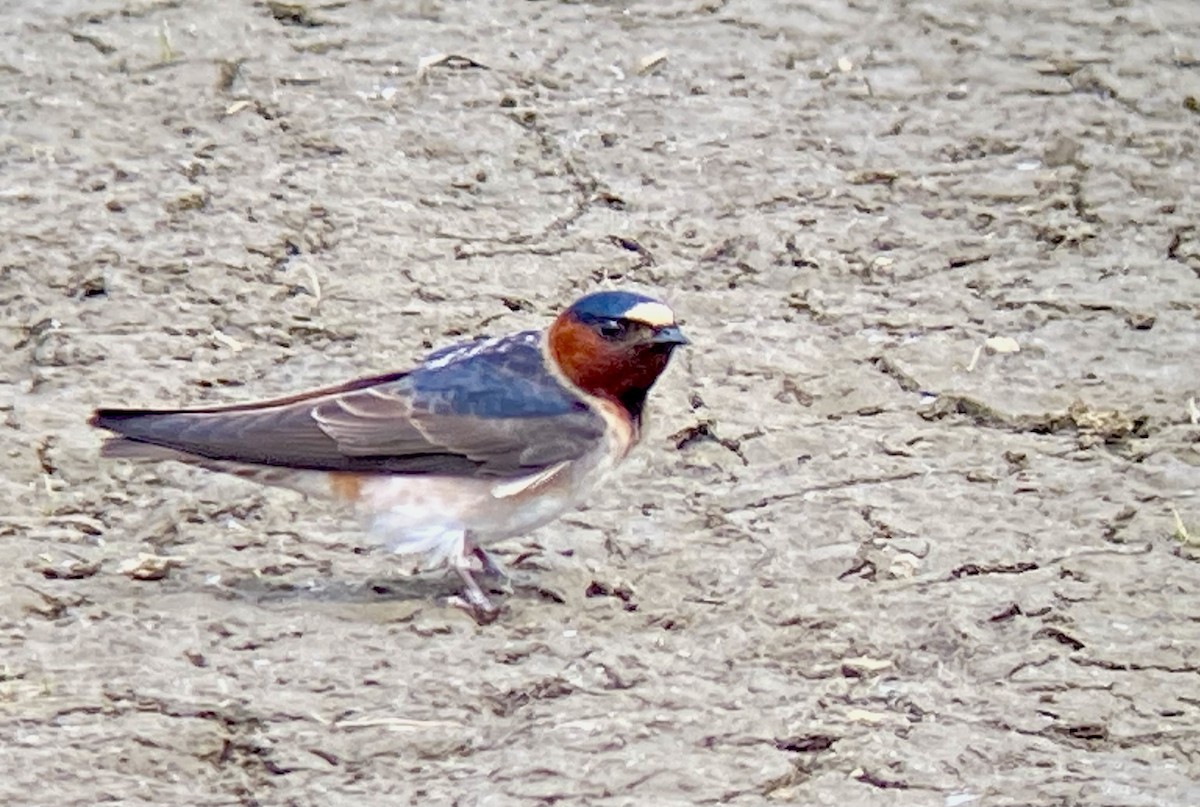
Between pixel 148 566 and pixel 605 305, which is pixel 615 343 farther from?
pixel 148 566

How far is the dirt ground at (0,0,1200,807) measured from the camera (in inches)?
181

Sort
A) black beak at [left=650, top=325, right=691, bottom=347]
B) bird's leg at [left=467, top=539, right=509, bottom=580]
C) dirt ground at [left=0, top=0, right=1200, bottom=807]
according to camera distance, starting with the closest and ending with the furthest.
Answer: dirt ground at [left=0, top=0, right=1200, bottom=807] < black beak at [left=650, top=325, right=691, bottom=347] < bird's leg at [left=467, top=539, right=509, bottom=580]

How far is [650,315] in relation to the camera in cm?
511

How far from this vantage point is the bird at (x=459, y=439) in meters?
5.04

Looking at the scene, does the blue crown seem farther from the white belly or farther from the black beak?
the white belly

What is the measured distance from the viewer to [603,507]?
18.5 feet

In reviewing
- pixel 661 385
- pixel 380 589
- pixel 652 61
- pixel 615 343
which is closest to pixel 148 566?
pixel 380 589

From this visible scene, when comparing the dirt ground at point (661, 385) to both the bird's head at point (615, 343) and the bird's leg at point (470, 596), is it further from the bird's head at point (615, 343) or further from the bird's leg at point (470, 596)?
the bird's head at point (615, 343)

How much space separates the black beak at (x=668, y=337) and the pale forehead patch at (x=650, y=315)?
0.01m

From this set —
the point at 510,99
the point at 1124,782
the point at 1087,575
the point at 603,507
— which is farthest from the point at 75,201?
the point at 1124,782

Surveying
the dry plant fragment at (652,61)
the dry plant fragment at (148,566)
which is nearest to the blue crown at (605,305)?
the dry plant fragment at (148,566)

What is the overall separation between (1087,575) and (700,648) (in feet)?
3.04

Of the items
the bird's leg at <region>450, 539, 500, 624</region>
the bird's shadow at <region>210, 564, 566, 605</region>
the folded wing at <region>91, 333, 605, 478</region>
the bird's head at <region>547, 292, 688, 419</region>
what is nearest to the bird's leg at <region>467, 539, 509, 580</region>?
the bird's shadow at <region>210, 564, 566, 605</region>

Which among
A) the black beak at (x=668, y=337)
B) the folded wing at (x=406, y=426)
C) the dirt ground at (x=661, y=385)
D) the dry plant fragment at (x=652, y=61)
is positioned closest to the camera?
the dirt ground at (x=661, y=385)
